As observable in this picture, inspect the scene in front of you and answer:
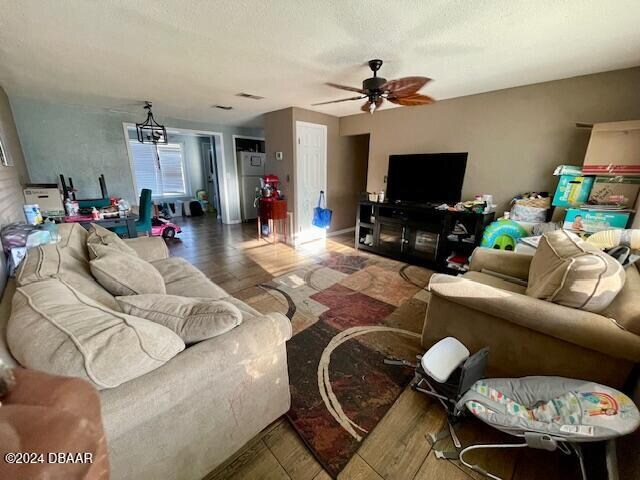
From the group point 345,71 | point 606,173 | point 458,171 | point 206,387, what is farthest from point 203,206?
point 606,173

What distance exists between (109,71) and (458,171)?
13.0 feet

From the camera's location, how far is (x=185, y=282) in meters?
1.93

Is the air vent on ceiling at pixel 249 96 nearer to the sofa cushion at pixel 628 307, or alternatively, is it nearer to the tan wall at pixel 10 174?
the tan wall at pixel 10 174

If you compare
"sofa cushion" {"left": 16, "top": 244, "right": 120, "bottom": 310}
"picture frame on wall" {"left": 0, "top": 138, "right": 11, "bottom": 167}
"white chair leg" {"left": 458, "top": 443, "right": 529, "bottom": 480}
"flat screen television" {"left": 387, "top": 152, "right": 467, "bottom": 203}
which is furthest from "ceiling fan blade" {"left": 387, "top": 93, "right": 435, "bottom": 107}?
"picture frame on wall" {"left": 0, "top": 138, "right": 11, "bottom": 167}

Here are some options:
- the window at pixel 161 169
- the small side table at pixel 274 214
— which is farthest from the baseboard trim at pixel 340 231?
the window at pixel 161 169

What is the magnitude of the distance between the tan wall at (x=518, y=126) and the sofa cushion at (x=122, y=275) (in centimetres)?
370

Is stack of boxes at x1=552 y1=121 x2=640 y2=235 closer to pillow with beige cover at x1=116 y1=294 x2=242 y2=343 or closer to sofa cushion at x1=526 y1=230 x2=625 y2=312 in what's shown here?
sofa cushion at x1=526 y1=230 x2=625 y2=312

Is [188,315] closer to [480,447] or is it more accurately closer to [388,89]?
[480,447]

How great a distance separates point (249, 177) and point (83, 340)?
5768 millimetres

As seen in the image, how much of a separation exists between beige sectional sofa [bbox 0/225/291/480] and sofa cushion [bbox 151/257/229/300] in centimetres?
50

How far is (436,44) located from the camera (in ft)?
6.24

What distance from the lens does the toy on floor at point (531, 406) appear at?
3.28 ft

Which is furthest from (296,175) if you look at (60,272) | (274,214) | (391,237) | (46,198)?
(60,272)

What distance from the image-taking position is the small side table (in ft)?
14.4
